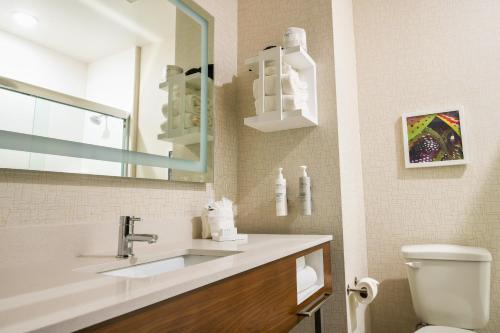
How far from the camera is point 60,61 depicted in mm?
898

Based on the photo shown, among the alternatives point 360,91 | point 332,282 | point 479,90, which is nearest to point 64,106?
point 332,282

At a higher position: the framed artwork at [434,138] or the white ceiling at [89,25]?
the white ceiling at [89,25]

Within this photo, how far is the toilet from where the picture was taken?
1.42 meters

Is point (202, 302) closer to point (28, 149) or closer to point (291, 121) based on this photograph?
point (28, 149)

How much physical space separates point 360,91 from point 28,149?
1.72 metres

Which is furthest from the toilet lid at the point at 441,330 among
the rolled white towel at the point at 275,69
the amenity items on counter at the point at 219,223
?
the rolled white towel at the point at 275,69

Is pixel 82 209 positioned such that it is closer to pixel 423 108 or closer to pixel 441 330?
pixel 441 330

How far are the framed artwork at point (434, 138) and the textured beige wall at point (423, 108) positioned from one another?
0.13 feet

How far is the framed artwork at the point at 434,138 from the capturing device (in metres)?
1.69

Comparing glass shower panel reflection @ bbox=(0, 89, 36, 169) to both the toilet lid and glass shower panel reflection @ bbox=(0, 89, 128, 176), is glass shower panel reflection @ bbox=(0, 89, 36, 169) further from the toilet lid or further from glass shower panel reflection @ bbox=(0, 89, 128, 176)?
the toilet lid

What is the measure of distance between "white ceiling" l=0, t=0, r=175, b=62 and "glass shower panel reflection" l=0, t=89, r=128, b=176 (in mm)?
166

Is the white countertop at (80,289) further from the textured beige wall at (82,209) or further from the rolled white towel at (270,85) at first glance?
the rolled white towel at (270,85)

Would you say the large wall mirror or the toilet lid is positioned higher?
the large wall mirror

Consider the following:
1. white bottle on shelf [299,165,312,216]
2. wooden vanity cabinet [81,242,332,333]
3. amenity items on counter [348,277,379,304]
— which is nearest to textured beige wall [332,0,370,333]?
amenity items on counter [348,277,379,304]
